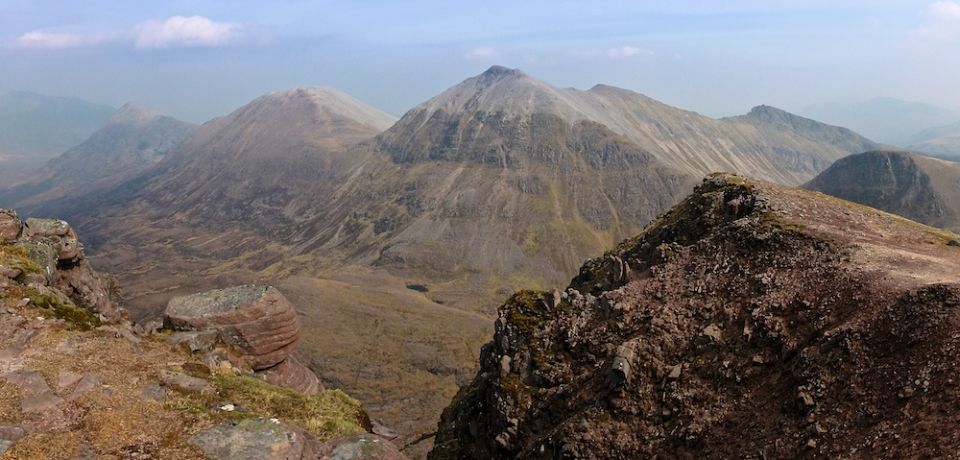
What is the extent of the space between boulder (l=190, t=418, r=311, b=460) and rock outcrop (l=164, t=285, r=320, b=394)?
17.7 metres

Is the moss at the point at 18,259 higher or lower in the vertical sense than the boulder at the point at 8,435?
higher

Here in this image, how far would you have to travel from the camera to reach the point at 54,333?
972 inches

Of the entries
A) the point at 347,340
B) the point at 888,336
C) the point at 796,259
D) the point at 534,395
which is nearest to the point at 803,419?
the point at 888,336

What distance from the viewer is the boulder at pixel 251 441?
19.2m

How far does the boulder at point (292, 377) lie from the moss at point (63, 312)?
13192mm

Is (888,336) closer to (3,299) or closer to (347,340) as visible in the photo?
(3,299)

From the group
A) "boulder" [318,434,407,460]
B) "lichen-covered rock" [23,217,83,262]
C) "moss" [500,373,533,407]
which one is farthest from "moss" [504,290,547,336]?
"lichen-covered rock" [23,217,83,262]

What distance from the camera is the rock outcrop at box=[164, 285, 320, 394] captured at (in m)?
37.3

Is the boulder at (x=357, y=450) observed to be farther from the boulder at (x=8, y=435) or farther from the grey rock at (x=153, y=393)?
the boulder at (x=8, y=435)

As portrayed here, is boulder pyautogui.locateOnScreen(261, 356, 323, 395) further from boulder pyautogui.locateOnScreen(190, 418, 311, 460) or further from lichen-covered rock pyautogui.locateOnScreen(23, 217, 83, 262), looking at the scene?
boulder pyautogui.locateOnScreen(190, 418, 311, 460)

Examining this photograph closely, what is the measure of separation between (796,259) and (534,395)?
17262 millimetres

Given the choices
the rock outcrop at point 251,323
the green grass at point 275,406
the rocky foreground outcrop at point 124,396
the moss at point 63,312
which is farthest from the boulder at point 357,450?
the rock outcrop at point 251,323

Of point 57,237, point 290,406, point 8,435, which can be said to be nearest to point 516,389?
point 290,406

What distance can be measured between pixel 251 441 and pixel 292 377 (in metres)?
23.9
